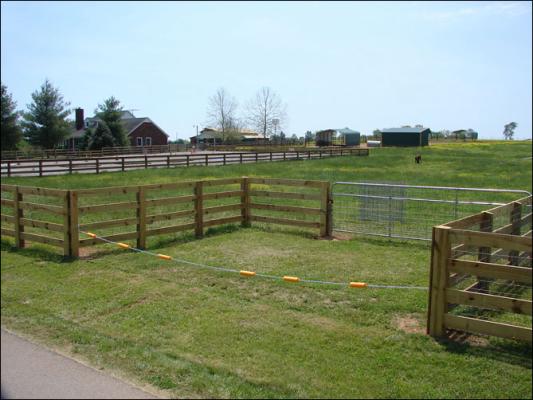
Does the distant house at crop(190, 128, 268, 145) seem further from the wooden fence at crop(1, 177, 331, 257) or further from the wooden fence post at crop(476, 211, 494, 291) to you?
the wooden fence post at crop(476, 211, 494, 291)

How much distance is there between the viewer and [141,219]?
30.2 feet

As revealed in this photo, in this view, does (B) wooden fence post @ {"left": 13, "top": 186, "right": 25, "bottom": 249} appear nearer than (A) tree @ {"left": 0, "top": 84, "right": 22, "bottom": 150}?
No

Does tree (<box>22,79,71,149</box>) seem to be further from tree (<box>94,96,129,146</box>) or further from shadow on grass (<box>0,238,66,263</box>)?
tree (<box>94,96,129,146</box>)

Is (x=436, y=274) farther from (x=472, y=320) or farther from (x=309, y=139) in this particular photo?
(x=309, y=139)

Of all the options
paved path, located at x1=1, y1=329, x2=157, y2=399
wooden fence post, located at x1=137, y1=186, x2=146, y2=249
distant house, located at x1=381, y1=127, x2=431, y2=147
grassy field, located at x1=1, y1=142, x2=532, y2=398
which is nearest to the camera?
paved path, located at x1=1, y1=329, x2=157, y2=399

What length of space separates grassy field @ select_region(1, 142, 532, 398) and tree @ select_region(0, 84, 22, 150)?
39.9 inches

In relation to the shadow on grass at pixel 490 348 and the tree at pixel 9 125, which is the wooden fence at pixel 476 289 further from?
the tree at pixel 9 125

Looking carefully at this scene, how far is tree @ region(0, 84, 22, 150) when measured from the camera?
4.18 meters

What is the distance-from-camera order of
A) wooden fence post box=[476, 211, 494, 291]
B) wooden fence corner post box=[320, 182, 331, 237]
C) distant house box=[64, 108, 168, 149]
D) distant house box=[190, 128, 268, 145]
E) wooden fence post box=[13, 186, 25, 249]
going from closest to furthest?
wooden fence post box=[476, 211, 494, 291] → wooden fence post box=[13, 186, 25, 249] → wooden fence corner post box=[320, 182, 331, 237] → distant house box=[64, 108, 168, 149] → distant house box=[190, 128, 268, 145]

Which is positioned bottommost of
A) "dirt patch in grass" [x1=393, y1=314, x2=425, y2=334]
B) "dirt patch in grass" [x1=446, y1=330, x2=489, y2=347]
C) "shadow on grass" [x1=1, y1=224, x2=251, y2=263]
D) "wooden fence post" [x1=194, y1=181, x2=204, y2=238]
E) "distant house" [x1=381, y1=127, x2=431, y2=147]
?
"dirt patch in grass" [x1=393, y1=314, x2=425, y2=334]

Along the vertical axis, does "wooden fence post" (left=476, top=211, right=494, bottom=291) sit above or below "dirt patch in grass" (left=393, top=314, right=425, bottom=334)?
above

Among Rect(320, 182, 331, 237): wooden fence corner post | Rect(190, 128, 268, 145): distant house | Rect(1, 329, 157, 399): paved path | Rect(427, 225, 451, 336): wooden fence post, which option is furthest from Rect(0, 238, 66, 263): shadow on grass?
Rect(190, 128, 268, 145): distant house

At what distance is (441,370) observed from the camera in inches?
168

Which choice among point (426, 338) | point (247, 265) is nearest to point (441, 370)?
point (426, 338)
